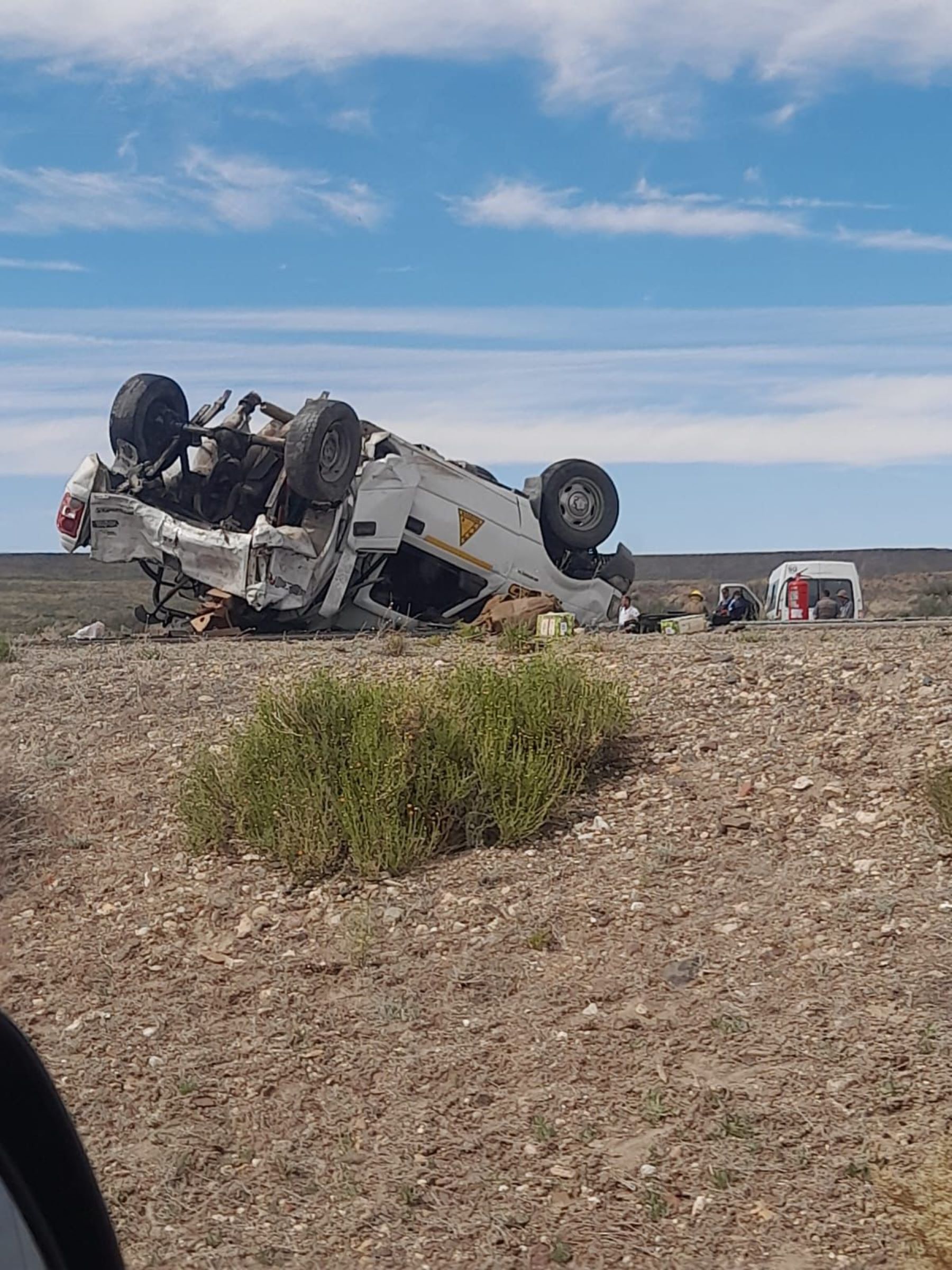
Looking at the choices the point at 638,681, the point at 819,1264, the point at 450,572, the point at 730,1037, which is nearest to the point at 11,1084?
the point at 819,1264

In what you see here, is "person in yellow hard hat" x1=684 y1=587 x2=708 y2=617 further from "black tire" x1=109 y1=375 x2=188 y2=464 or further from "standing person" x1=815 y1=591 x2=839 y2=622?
"black tire" x1=109 y1=375 x2=188 y2=464

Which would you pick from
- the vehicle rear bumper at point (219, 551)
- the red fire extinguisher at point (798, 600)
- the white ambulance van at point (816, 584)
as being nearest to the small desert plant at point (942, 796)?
the vehicle rear bumper at point (219, 551)

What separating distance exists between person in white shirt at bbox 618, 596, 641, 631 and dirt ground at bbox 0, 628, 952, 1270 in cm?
709

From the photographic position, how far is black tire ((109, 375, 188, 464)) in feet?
53.8

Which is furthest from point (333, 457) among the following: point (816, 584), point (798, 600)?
point (816, 584)

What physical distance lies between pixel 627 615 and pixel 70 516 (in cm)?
612

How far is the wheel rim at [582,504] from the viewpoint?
18.8m

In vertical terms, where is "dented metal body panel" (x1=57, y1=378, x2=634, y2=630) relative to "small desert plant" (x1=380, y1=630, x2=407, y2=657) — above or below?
above

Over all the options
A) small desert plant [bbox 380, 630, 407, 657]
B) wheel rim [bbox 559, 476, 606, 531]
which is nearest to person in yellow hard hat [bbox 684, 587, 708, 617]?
wheel rim [bbox 559, 476, 606, 531]

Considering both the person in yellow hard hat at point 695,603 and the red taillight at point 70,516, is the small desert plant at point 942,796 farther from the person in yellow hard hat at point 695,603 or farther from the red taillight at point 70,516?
the person in yellow hard hat at point 695,603

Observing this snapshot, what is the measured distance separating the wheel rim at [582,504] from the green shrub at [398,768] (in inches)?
370

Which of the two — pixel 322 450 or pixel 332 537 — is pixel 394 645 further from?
pixel 332 537

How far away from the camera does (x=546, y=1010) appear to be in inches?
259

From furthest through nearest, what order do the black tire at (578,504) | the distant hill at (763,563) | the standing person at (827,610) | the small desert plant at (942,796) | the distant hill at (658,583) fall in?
the distant hill at (763,563), the distant hill at (658,583), the standing person at (827,610), the black tire at (578,504), the small desert plant at (942,796)
